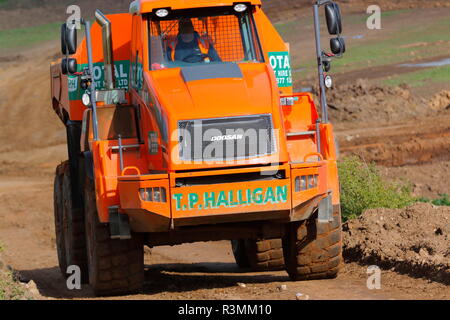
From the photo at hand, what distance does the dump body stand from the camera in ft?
33.9

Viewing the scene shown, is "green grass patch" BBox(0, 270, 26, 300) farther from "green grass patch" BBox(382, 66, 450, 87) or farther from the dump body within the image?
"green grass patch" BBox(382, 66, 450, 87)

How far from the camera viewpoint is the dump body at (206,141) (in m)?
10.3

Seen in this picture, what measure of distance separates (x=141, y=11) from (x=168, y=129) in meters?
1.77

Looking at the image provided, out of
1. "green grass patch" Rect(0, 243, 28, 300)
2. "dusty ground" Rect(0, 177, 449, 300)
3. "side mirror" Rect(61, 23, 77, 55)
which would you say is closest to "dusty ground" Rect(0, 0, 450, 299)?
"dusty ground" Rect(0, 177, 449, 300)

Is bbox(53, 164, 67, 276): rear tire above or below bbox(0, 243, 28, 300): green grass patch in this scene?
above

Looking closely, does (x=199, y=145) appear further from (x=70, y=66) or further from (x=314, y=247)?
(x=70, y=66)

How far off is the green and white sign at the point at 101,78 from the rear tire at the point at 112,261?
1.77 meters

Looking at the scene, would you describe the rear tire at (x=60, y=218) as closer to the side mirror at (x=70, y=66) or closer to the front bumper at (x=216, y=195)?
the side mirror at (x=70, y=66)

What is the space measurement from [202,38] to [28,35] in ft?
146

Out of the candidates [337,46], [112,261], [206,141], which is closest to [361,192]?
[337,46]

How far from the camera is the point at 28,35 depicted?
179 feet

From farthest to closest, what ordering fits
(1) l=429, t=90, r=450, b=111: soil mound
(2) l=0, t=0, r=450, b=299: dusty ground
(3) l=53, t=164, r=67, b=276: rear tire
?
1. (1) l=429, t=90, r=450, b=111: soil mound
2. (3) l=53, t=164, r=67, b=276: rear tire
3. (2) l=0, t=0, r=450, b=299: dusty ground

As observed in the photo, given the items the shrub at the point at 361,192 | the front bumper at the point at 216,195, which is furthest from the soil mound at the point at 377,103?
the front bumper at the point at 216,195

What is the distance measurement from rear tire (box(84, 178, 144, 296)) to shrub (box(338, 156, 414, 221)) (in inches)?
178
